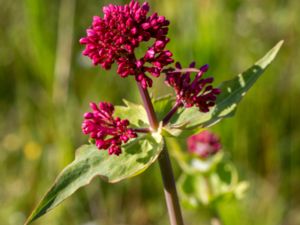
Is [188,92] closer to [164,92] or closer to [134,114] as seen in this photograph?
[134,114]

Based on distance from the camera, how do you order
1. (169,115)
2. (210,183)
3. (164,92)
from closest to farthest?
(169,115)
(210,183)
(164,92)

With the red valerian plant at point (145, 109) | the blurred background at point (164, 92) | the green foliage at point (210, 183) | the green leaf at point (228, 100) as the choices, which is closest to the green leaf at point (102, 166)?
the red valerian plant at point (145, 109)

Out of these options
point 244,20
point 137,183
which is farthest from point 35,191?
point 244,20

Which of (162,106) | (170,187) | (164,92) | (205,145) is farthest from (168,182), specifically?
(164,92)

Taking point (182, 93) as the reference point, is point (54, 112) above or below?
above

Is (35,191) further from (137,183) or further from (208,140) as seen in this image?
(208,140)

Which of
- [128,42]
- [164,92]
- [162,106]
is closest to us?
[128,42]

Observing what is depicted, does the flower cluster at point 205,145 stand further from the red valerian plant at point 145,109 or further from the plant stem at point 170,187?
the plant stem at point 170,187

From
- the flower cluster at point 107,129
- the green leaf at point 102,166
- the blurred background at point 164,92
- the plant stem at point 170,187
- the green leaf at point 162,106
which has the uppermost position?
the blurred background at point 164,92
